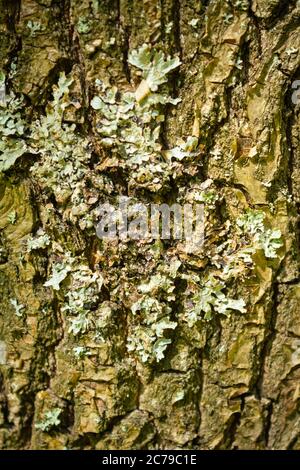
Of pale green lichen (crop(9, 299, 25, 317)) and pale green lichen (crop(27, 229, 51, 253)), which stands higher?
pale green lichen (crop(27, 229, 51, 253))

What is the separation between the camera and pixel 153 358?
1209 millimetres

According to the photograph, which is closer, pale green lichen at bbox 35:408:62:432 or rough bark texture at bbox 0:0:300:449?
rough bark texture at bbox 0:0:300:449

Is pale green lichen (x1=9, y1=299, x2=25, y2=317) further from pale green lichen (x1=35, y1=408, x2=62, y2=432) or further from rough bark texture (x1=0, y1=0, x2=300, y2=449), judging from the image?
pale green lichen (x1=35, y1=408, x2=62, y2=432)

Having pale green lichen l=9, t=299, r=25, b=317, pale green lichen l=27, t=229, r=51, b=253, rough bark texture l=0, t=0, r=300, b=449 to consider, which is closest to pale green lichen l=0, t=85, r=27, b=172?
rough bark texture l=0, t=0, r=300, b=449

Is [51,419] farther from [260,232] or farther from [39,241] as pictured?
[260,232]

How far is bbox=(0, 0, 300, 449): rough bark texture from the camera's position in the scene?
1.09 meters

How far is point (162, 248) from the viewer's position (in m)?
1.17

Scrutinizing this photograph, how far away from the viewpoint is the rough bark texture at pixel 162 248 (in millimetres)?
1088

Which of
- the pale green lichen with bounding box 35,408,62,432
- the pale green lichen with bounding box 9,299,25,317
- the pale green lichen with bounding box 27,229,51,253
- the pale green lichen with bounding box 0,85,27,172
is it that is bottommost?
the pale green lichen with bounding box 35,408,62,432

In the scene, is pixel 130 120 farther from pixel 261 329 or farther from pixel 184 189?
pixel 261 329

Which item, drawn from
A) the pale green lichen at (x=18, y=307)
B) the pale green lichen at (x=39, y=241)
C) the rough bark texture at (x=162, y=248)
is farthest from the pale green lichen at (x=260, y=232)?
the pale green lichen at (x=18, y=307)

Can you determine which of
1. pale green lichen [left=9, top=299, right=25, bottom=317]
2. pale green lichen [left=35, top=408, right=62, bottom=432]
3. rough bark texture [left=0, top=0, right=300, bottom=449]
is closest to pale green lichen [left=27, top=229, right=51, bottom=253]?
rough bark texture [left=0, top=0, right=300, bottom=449]
